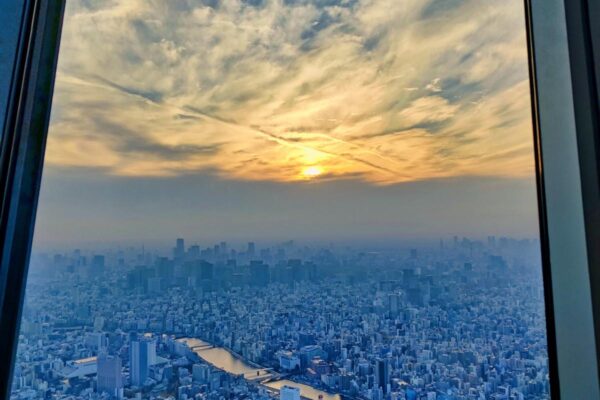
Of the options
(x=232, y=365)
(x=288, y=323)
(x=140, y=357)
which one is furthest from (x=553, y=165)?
(x=140, y=357)

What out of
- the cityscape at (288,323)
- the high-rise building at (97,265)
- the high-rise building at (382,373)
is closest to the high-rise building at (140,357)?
the cityscape at (288,323)

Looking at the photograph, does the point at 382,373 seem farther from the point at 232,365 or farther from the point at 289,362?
the point at 232,365

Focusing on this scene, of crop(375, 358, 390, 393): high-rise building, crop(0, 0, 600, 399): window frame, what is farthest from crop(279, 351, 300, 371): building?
crop(0, 0, 600, 399): window frame

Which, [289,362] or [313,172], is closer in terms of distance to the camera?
Result: [289,362]

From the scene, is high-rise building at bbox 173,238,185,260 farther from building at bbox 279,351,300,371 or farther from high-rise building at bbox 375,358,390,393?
high-rise building at bbox 375,358,390,393

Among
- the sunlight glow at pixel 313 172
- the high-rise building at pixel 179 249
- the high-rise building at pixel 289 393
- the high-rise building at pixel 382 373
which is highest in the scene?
the sunlight glow at pixel 313 172

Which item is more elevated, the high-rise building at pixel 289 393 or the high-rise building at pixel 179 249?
the high-rise building at pixel 179 249

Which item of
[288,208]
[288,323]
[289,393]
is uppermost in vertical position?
[288,208]

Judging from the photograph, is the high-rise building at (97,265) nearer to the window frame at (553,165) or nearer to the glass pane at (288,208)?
the glass pane at (288,208)

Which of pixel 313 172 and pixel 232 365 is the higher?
pixel 313 172
